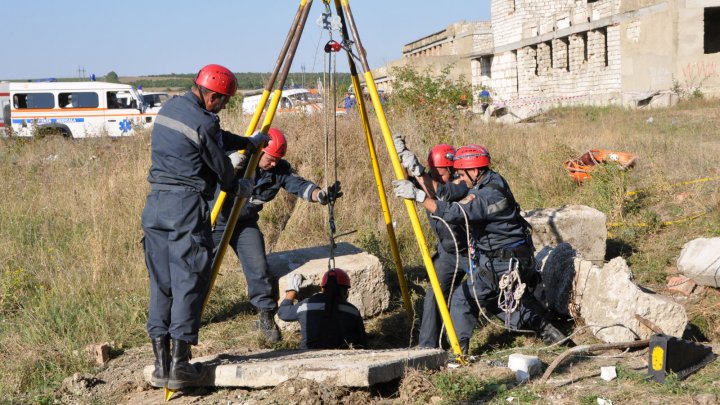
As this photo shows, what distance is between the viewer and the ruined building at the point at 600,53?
23.7 m

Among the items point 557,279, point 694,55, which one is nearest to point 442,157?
point 557,279

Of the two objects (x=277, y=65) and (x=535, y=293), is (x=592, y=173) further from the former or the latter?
(x=277, y=65)

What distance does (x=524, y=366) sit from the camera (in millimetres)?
4871

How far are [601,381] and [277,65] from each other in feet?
10.5

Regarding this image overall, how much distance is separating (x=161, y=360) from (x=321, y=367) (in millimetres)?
1009

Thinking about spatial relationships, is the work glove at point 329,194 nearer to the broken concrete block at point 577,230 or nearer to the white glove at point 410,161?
the white glove at point 410,161

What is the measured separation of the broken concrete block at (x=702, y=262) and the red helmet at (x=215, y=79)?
471 cm

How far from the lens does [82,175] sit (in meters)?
11.5

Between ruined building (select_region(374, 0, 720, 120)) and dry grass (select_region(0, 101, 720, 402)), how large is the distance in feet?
24.8

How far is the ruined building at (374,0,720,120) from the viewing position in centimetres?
2367

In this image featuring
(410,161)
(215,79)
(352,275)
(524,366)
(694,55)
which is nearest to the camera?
(215,79)

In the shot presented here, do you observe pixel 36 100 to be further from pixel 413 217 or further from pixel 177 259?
pixel 413 217

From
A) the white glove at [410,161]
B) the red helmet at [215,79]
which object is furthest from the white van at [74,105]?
the red helmet at [215,79]

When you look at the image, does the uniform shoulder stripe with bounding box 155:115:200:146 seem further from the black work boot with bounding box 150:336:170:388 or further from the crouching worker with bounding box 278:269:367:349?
the crouching worker with bounding box 278:269:367:349
